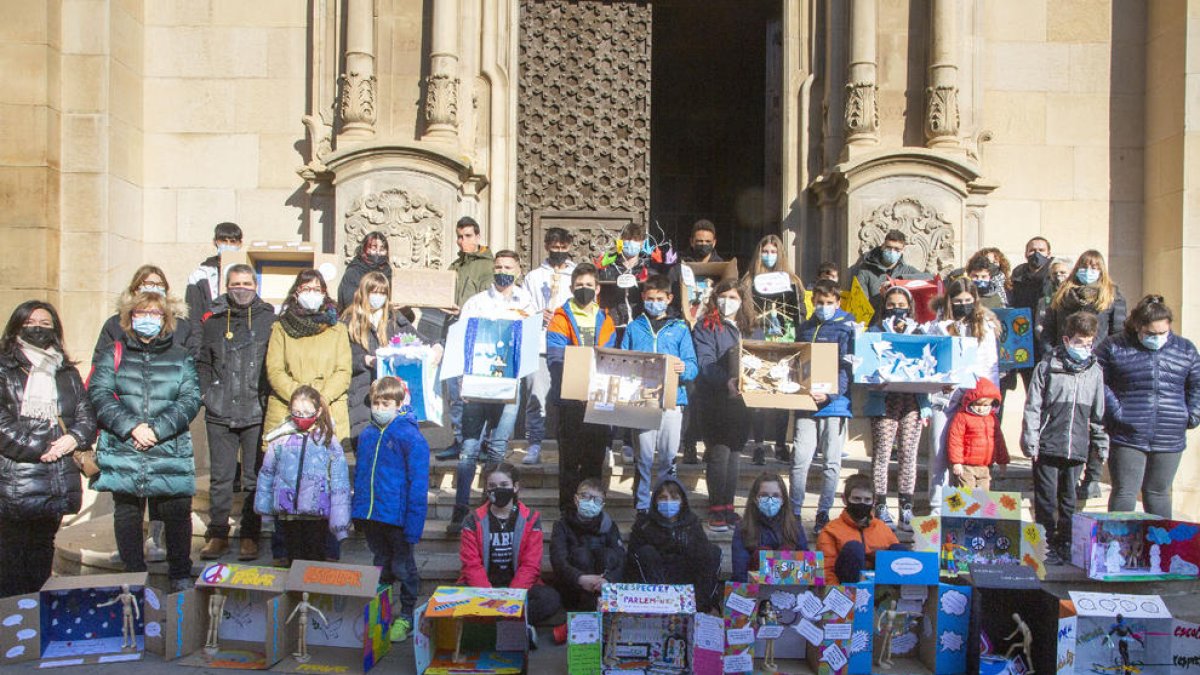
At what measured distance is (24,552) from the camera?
6.25 meters

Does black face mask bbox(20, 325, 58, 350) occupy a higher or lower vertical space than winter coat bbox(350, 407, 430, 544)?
higher

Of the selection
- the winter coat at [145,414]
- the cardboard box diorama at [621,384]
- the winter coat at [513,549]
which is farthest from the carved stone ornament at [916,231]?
the winter coat at [145,414]

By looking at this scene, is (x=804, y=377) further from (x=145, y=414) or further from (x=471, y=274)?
(x=145, y=414)

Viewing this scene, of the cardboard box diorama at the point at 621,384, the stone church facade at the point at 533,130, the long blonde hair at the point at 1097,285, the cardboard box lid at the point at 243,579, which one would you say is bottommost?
the cardboard box lid at the point at 243,579

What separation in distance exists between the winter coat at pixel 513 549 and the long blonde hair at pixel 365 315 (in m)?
1.78

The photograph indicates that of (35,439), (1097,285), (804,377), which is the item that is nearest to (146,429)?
(35,439)

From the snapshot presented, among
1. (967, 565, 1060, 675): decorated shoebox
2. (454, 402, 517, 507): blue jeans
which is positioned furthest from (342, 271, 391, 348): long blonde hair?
(967, 565, 1060, 675): decorated shoebox

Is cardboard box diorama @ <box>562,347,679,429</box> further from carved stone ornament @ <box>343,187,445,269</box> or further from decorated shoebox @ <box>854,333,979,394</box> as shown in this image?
carved stone ornament @ <box>343,187,445,269</box>

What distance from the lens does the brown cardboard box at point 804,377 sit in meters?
7.08

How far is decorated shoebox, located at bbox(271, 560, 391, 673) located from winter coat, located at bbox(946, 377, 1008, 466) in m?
3.99

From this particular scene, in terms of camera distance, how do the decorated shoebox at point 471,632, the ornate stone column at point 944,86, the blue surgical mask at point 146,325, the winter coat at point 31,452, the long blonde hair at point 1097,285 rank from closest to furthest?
the decorated shoebox at point 471,632, the winter coat at point 31,452, the blue surgical mask at point 146,325, the long blonde hair at point 1097,285, the ornate stone column at point 944,86

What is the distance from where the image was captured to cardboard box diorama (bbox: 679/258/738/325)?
25.3 feet

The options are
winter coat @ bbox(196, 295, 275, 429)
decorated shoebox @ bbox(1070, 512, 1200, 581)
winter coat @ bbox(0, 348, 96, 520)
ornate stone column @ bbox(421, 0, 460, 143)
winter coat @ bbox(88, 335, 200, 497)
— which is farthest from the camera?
ornate stone column @ bbox(421, 0, 460, 143)

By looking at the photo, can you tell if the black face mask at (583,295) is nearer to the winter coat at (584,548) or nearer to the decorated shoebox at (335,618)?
the winter coat at (584,548)
